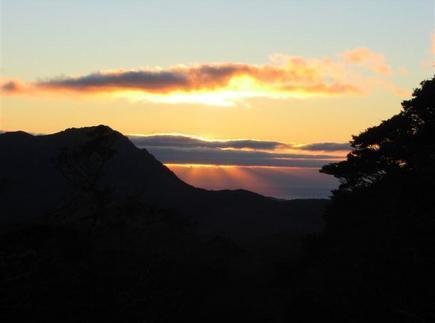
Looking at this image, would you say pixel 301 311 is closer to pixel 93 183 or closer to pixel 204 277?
pixel 204 277

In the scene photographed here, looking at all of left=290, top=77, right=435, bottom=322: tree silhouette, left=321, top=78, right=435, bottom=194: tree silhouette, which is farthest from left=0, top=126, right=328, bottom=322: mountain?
left=321, top=78, right=435, bottom=194: tree silhouette

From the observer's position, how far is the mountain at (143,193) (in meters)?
109

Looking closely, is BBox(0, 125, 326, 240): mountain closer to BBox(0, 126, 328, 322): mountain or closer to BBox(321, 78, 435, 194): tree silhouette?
BBox(0, 126, 328, 322): mountain

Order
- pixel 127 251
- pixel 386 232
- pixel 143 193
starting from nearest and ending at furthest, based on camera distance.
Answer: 1. pixel 386 232
2. pixel 127 251
3. pixel 143 193

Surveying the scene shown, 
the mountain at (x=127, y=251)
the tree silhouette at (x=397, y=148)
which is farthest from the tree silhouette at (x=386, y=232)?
the mountain at (x=127, y=251)

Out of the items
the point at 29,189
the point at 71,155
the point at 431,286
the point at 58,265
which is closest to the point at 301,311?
the point at 431,286

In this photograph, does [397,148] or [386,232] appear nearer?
[386,232]

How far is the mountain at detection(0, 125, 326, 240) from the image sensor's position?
10856cm

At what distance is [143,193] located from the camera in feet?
407

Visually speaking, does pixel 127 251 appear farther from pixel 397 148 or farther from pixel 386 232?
pixel 397 148

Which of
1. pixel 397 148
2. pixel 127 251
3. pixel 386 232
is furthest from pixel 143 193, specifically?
pixel 386 232

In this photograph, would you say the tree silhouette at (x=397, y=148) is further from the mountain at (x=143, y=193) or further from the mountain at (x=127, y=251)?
the mountain at (x=143, y=193)

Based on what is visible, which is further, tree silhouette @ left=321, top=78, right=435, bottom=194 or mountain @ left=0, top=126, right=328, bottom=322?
tree silhouette @ left=321, top=78, right=435, bottom=194

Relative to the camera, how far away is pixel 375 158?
33.5 metres
